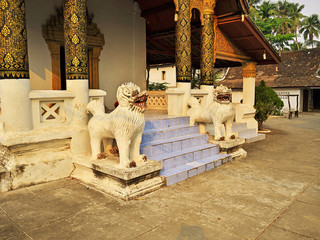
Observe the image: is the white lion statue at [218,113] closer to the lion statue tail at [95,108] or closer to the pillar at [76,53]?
the lion statue tail at [95,108]

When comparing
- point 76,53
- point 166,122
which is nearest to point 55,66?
point 76,53

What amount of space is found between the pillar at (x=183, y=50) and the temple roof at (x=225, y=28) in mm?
2144

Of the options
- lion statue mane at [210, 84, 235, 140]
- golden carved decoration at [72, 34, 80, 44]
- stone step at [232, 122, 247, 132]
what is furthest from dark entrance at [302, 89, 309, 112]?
golden carved decoration at [72, 34, 80, 44]

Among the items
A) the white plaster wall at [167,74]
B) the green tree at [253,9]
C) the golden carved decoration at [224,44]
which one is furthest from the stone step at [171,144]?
the green tree at [253,9]

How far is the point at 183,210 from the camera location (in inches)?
144

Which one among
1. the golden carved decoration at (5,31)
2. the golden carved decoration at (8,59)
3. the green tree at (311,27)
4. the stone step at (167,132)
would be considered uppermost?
the green tree at (311,27)

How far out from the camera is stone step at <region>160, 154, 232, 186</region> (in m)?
4.81

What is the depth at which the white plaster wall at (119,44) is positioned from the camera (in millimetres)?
8750

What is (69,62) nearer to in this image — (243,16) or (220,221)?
(220,221)

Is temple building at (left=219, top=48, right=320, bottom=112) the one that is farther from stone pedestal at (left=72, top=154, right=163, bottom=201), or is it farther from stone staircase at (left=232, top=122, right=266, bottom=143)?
stone pedestal at (left=72, top=154, right=163, bottom=201)

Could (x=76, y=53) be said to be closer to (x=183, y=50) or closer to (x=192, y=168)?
(x=192, y=168)

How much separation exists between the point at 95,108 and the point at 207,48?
182 inches

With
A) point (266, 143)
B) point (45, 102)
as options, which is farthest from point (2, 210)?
point (266, 143)

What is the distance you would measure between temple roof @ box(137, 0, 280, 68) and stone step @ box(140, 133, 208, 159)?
4.28 meters
